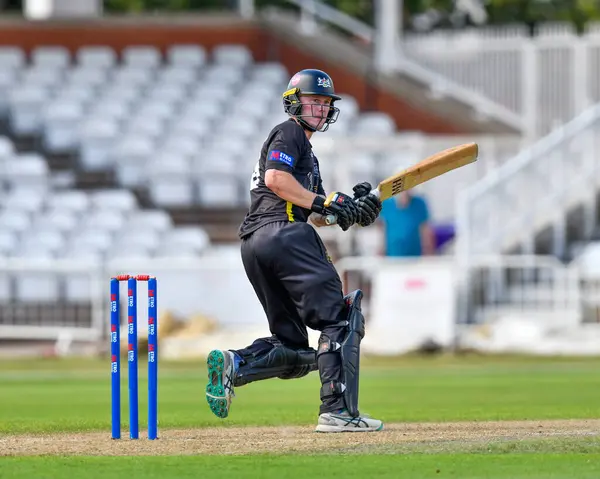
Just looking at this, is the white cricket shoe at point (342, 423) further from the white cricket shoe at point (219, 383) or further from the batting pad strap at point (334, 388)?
the white cricket shoe at point (219, 383)

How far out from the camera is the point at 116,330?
27.5ft

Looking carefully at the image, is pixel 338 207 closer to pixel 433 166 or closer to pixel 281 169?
pixel 281 169

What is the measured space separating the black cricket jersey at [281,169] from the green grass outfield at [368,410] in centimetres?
150

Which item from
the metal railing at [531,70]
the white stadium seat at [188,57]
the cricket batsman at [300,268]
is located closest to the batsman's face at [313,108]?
the cricket batsman at [300,268]

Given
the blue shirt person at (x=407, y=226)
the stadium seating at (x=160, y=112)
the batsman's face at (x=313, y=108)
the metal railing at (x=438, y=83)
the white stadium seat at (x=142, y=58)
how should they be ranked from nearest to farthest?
the batsman's face at (x=313, y=108)
the blue shirt person at (x=407, y=226)
the stadium seating at (x=160, y=112)
the metal railing at (x=438, y=83)
the white stadium seat at (x=142, y=58)

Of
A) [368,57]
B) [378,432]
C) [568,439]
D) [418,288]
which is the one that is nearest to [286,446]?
[378,432]

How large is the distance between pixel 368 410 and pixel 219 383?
2839 millimetres

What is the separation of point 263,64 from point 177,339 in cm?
1078

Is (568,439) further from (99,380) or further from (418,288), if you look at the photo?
(418,288)

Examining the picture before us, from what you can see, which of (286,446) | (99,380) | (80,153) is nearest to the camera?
(286,446)

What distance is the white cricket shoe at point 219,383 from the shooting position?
8672 millimetres

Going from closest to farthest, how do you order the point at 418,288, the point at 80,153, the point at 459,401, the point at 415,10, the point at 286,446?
the point at 286,446 < the point at 459,401 < the point at 418,288 < the point at 80,153 < the point at 415,10

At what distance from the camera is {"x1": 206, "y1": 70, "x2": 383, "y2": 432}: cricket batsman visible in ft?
28.7

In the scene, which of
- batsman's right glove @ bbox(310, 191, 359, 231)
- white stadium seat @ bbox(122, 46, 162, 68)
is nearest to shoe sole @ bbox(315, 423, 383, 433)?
batsman's right glove @ bbox(310, 191, 359, 231)
